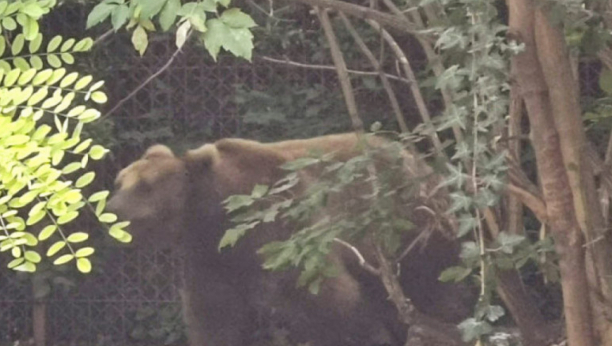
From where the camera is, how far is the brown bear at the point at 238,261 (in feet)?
20.8

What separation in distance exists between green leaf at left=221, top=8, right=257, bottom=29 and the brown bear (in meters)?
3.28

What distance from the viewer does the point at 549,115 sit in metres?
3.59

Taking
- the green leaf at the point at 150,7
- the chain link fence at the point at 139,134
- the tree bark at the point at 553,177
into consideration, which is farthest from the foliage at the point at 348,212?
the chain link fence at the point at 139,134

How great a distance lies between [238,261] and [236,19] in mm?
3469

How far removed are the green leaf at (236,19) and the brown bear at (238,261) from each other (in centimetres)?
328

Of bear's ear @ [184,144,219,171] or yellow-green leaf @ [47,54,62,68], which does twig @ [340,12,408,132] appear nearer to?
bear's ear @ [184,144,219,171]

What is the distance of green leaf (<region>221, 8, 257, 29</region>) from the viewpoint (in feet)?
9.69

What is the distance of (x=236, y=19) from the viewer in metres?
2.97

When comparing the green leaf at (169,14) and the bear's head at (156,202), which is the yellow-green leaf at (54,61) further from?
the bear's head at (156,202)

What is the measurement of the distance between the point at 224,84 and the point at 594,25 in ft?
13.5

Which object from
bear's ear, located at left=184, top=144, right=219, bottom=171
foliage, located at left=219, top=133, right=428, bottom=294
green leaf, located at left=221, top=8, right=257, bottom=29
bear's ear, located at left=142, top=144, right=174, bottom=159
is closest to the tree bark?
foliage, located at left=219, top=133, right=428, bottom=294

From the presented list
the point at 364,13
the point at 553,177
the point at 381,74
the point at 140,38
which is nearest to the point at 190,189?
the point at 381,74

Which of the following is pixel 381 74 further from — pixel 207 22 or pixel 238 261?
pixel 207 22

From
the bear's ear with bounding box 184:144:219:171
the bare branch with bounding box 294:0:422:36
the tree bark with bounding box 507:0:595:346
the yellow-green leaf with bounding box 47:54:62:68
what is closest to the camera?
the yellow-green leaf with bounding box 47:54:62:68
